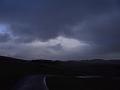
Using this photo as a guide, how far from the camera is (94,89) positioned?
35.2 meters

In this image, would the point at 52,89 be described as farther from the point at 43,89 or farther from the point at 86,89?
the point at 86,89

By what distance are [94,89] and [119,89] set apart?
253 centimetres

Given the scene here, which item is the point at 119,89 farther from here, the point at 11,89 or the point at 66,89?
the point at 11,89

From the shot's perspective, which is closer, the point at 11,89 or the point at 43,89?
the point at 43,89

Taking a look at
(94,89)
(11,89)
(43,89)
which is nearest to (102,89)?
(94,89)

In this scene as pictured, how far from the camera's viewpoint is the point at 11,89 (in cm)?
3572

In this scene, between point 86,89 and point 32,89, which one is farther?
point 86,89

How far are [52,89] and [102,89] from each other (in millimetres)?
5166

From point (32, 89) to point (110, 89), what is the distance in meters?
8.09

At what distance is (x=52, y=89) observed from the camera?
33688mm

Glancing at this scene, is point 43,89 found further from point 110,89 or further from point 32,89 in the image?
point 110,89

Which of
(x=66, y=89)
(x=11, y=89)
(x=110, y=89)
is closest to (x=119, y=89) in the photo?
(x=110, y=89)

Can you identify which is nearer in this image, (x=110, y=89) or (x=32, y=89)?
(x=32, y=89)

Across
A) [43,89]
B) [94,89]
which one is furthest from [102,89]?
[43,89]
